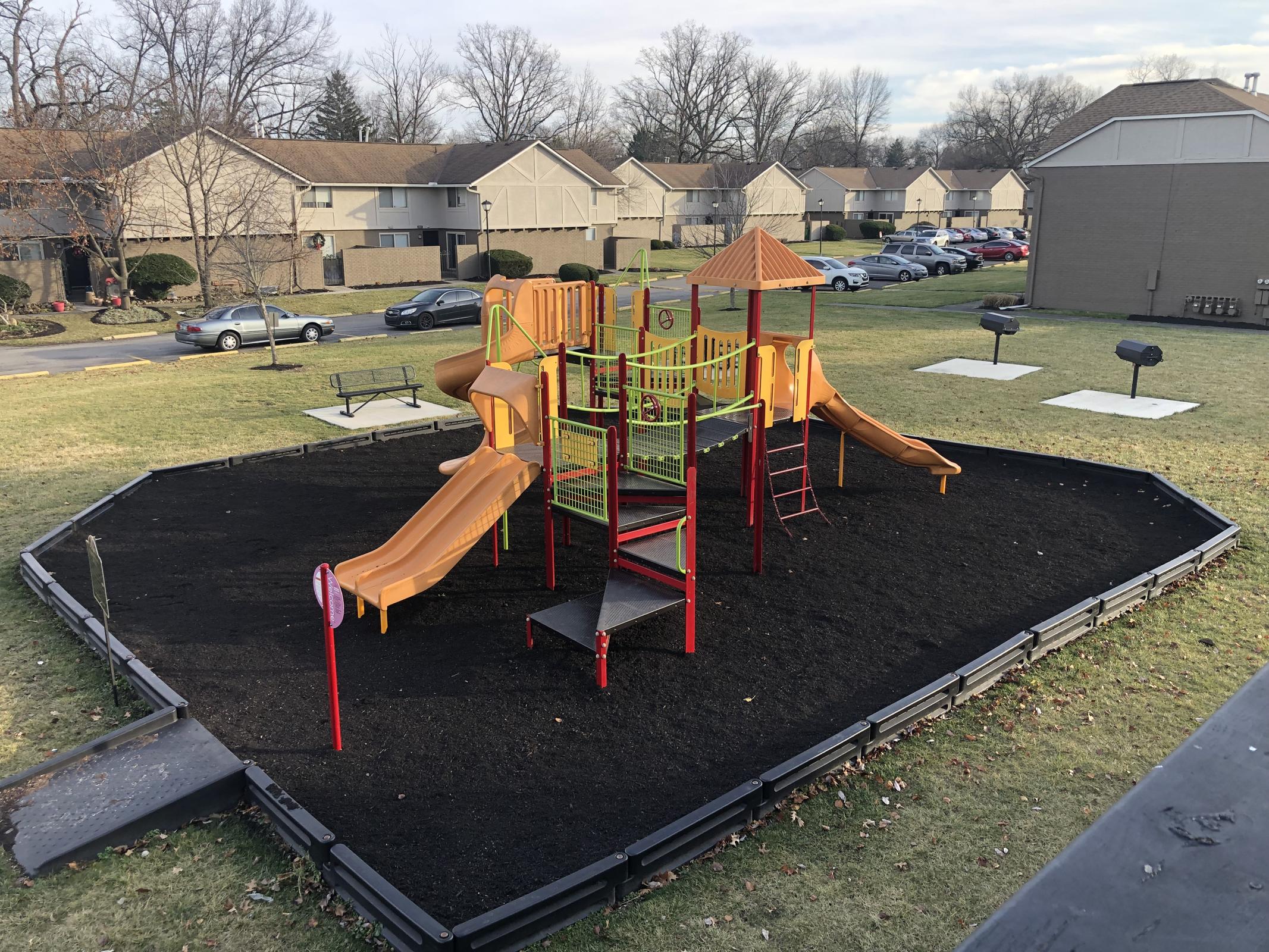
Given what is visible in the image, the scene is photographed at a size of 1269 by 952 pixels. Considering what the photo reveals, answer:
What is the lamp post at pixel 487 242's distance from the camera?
49.5 m

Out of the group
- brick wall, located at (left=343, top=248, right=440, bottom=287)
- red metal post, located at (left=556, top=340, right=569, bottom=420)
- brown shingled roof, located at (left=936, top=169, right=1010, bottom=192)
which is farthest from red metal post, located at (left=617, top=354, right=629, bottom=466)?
brown shingled roof, located at (left=936, top=169, right=1010, bottom=192)

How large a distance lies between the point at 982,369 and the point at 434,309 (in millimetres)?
18255

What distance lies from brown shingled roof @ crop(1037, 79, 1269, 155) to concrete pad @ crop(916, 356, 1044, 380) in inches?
576

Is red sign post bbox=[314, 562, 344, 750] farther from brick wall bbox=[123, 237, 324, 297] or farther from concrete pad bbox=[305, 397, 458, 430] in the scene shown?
brick wall bbox=[123, 237, 324, 297]

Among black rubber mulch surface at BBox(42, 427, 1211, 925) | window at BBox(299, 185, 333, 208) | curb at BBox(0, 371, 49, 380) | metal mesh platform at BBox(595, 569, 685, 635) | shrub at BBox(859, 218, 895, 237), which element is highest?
window at BBox(299, 185, 333, 208)

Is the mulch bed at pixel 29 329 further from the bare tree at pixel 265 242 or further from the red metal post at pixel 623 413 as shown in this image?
the red metal post at pixel 623 413

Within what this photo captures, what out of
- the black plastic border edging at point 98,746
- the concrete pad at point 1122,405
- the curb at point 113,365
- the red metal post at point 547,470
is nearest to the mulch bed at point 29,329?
the curb at point 113,365

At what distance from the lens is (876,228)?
81938 mm

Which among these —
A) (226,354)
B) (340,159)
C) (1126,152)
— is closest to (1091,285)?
(1126,152)

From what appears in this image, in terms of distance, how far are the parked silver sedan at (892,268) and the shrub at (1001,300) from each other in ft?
42.3

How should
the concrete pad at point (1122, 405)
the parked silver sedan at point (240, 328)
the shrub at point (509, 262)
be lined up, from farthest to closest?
the shrub at point (509, 262)
the parked silver sedan at point (240, 328)
the concrete pad at point (1122, 405)

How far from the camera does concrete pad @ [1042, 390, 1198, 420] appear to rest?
18.2m

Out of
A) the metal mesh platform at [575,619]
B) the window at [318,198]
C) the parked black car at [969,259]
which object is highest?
the window at [318,198]

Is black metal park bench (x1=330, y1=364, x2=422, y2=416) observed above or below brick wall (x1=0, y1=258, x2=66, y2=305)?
below
